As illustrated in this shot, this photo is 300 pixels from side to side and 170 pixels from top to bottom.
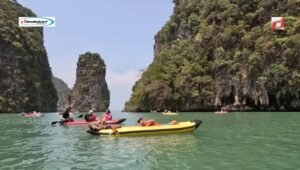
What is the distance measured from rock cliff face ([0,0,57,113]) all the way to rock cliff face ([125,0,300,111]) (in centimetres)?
3582

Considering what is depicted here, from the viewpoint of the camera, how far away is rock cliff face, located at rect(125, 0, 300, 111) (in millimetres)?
49562

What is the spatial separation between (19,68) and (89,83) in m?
54.9

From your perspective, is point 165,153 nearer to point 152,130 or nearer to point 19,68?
point 152,130

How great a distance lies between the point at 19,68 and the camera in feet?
328

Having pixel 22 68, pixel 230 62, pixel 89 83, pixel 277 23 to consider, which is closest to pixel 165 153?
pixel 277 23

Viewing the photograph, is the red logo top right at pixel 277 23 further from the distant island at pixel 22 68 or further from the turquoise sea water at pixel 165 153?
the distant island at pixel 22 68

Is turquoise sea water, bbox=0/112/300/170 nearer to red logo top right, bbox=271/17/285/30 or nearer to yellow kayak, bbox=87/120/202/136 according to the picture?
yellow kayak, bbox=87/120/202/136

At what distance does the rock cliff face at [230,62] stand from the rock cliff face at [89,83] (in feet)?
253

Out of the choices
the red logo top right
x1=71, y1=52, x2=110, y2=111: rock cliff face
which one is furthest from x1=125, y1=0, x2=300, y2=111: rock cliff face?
x1=71, y1=52, x2=110, y2=111: rock cliff face

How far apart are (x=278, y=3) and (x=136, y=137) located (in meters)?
43.7

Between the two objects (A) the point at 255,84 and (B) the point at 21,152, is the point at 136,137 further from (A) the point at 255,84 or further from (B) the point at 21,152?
(A) the point at 255,84

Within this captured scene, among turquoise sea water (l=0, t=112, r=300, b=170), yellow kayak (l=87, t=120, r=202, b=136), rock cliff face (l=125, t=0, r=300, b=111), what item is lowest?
turquoise sea water (l=0, t=112, r=300, b=170)

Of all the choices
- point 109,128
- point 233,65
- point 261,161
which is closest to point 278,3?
point 233,65

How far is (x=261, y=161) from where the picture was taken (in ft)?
36.9
